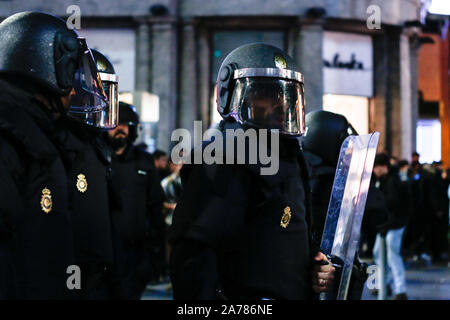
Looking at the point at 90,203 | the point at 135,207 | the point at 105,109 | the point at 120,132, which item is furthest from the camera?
the point at 120,132

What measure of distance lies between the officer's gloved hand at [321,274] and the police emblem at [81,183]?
1.26 meters

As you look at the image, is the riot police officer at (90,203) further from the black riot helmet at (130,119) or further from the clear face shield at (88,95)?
the black riot helmet at (130,119)

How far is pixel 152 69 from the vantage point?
1673cm

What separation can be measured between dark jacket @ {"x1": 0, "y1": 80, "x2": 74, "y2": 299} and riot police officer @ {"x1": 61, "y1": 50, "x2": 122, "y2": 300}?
66cm

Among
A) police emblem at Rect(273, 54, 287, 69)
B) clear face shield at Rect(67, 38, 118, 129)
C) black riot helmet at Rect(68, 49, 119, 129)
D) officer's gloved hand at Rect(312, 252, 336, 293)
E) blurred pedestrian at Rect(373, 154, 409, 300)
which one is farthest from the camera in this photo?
blurred pedestrian at Rect(373, 154, 409, 300)

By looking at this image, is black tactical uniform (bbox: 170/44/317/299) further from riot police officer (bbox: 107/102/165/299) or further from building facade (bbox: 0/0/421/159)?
building facade (bbox: 0/0/421/159)

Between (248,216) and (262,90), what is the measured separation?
0.62 meters

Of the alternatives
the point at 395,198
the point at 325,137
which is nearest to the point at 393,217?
the point at 395,198

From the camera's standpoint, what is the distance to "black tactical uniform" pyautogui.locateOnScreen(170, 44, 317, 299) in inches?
99.2

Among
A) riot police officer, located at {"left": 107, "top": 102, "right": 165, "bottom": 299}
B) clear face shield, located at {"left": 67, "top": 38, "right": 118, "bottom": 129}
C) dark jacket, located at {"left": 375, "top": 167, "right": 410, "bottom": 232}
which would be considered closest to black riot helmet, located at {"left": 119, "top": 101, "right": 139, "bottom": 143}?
riot police officer, located at {"left": 107, "top": 102, "right": 165, "bottom": 299}

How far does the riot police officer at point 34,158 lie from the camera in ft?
7.74

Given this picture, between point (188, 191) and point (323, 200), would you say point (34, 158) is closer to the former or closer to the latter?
point (188, 191)

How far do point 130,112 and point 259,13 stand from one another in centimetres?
1098

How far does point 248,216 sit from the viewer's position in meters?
2.70
